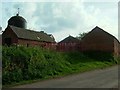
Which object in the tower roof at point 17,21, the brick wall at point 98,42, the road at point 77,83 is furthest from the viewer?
the tower roof at point 17,21

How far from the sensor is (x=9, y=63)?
870 inches

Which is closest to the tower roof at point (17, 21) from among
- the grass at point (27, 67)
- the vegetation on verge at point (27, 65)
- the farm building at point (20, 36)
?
the farm building at point (20, 36)

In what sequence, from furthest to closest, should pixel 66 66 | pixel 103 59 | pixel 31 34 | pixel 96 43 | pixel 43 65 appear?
pixel 96 43 → pixel 31 34 → pixel 103 59 → pixel 66 66 → pixel 43 65

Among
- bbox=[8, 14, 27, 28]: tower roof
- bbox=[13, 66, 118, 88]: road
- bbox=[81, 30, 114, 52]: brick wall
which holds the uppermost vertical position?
bbox=[8, 14, 27, 28]: tower roof

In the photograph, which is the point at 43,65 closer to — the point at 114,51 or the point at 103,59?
the point at 103,59

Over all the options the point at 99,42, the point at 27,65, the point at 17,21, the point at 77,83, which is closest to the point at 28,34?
the point at 17,21

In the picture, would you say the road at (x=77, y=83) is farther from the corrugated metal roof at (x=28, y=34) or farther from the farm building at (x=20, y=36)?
the corrugated metal roof at (x=28, y=34)

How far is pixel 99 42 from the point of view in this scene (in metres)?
58.8

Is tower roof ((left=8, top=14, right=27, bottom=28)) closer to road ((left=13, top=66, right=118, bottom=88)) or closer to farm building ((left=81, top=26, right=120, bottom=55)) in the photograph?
farm building ((left=81, top=26, right=120, bottom=55))

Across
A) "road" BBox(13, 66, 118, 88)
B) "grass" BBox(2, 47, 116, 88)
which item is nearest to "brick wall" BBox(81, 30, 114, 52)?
"grass" BBox(2, 47, 116, 88)

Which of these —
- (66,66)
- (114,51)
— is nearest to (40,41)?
(114,51)

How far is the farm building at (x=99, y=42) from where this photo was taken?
187ft

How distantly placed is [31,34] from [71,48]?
11954mm

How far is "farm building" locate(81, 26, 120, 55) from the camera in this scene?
2242 inches
